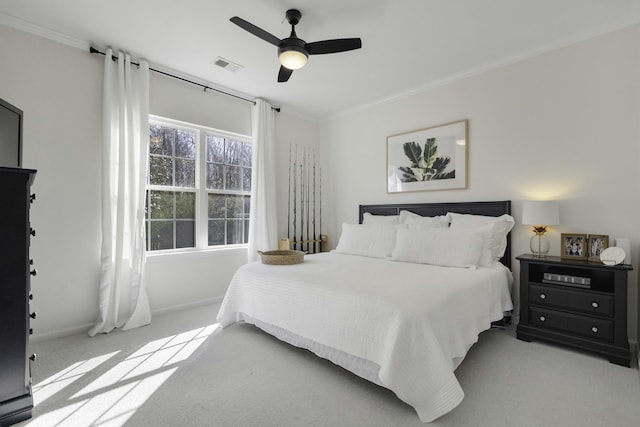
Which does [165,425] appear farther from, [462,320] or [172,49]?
[172,49]

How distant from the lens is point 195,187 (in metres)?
3.61

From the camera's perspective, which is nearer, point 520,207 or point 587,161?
point 587,161

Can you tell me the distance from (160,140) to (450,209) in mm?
3361

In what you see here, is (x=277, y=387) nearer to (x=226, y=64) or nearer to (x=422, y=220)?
(x=422, y=220)

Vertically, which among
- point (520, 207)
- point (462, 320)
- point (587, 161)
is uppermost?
point (587, 161)

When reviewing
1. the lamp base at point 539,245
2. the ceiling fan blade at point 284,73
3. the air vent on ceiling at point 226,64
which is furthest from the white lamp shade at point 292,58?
the lamp base at point 539,245

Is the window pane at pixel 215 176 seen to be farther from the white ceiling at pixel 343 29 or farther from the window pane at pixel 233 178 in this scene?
the white ceiling at pixel 343 29

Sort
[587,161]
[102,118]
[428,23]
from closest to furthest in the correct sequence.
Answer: [428,23], [587,161], [102,118]

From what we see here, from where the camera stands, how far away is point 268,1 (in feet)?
7.23

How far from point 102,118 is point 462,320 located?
3.49 m

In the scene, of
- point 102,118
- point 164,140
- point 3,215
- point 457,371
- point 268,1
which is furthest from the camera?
point 164,140

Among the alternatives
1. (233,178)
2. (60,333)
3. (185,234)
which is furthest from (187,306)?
(233,178)

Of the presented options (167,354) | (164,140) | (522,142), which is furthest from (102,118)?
(522,142)

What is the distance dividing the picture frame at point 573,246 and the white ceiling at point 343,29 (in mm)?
1736
